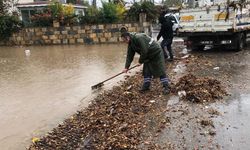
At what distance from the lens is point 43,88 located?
33.8ft

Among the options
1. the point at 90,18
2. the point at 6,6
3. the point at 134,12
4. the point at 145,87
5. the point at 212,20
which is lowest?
the point at 145,87

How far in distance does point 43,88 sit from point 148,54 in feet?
12.5

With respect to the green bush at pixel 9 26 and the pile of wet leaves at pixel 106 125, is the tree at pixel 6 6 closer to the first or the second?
the green bush at pixel 9 26

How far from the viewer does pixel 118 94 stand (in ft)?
27.8

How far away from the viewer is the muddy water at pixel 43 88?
23.0 feet

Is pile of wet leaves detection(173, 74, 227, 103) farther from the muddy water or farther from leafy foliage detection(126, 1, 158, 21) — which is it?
leafy foliage detection(126, 1, 158, 21)

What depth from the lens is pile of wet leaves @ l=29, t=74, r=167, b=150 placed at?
547 cm

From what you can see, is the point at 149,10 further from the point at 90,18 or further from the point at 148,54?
the point at 148,54

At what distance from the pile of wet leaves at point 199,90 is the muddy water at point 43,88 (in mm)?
2289

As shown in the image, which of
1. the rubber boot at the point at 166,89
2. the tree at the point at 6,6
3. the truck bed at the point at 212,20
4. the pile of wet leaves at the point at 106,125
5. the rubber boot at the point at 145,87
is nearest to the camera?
the pile of wet leaves at the point at 106,125

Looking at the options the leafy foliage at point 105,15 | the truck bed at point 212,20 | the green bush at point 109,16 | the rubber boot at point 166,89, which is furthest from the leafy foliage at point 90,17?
the rubber boot at point 166,89

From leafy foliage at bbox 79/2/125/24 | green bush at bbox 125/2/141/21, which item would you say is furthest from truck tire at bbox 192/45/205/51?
leafy foliage at bbox 79/2/125/24

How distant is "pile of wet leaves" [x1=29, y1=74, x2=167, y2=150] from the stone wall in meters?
14.1

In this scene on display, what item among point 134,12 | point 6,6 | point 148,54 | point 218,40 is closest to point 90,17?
point 134,12
